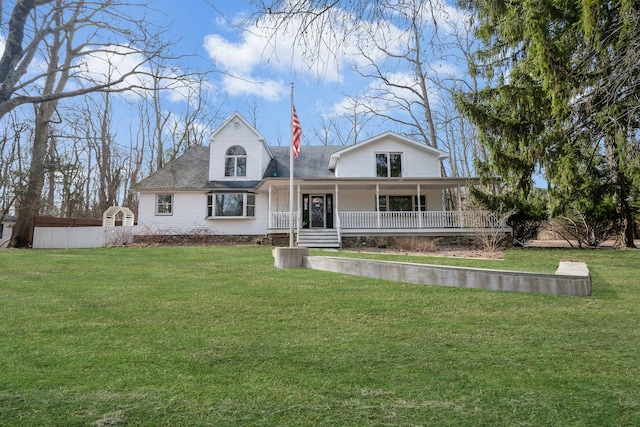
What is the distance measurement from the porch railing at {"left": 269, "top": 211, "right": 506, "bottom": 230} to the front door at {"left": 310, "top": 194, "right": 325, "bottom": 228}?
2312 millimetres

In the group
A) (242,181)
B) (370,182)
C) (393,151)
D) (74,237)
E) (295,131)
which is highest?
(393,151)

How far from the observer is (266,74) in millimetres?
3367

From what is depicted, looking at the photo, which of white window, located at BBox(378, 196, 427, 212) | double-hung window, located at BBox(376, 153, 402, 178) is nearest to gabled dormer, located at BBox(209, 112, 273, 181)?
double-hung window, located at BBox(376, 153, 402, 178)

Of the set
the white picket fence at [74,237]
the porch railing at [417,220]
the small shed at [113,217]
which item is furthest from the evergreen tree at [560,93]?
the small shed at [113,217]

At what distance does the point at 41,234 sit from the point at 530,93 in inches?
858

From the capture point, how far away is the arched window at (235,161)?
20141 millimetres

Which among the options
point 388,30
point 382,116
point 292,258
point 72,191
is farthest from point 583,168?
point 72,191

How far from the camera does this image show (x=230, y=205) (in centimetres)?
1908

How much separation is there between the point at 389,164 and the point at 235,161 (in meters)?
8.77

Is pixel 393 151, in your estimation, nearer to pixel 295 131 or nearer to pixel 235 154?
pixel 235 154

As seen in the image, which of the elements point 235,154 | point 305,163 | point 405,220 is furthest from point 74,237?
point 405,220

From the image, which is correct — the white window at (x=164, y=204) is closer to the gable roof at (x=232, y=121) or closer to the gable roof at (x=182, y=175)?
the gable roof at (x=182, y=175)

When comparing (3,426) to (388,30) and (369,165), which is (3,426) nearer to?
(388,30)

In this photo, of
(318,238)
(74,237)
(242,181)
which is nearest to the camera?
(318,238)
